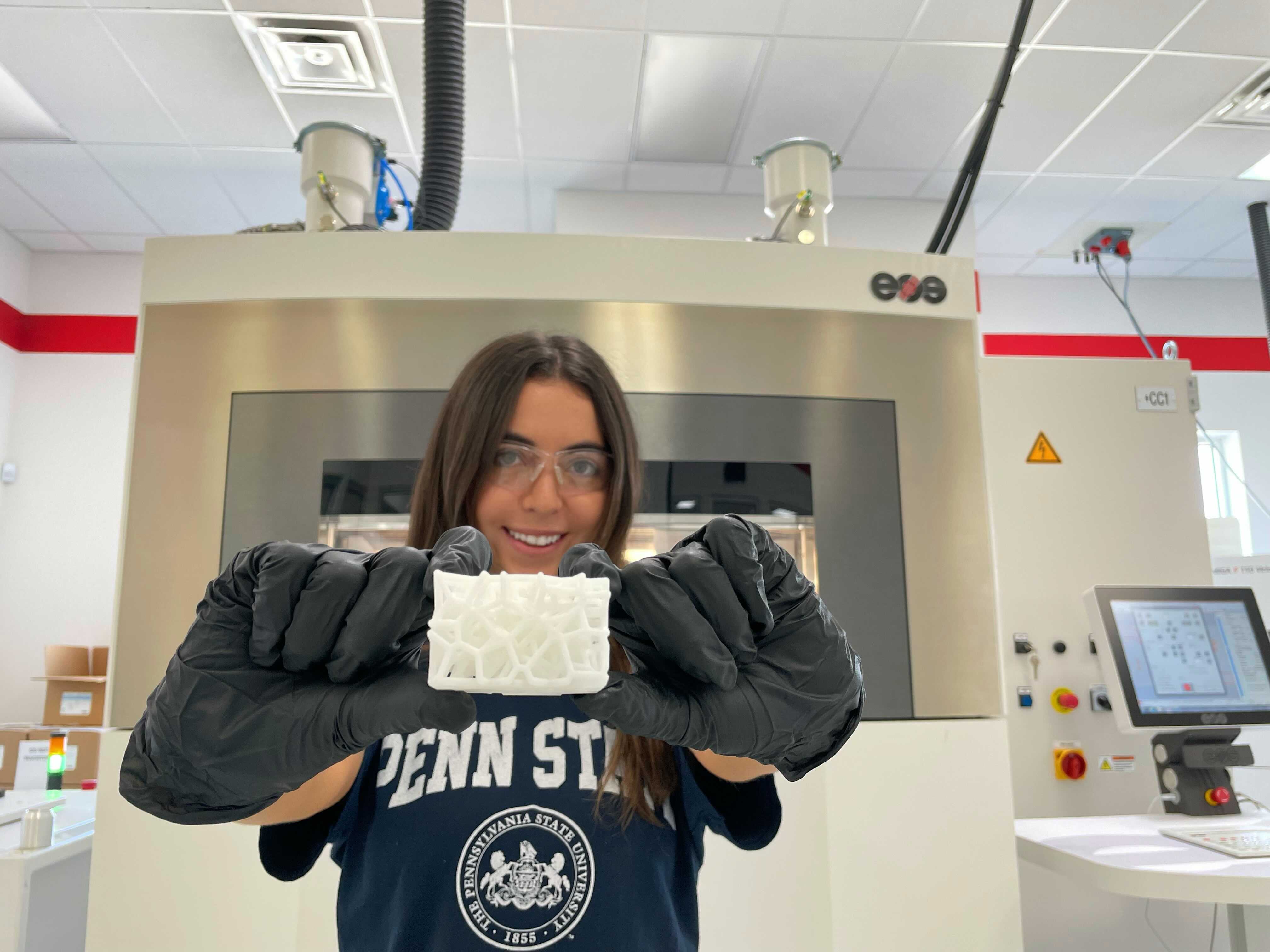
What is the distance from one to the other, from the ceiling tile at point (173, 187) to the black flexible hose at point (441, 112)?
6.51 feet

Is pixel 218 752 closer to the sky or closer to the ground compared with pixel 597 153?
closer to the ground

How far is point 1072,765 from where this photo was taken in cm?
207

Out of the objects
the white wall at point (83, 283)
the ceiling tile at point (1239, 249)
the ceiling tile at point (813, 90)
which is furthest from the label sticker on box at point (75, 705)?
the ceiling tile at point (1239, 249)

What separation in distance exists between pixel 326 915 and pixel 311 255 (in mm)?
1079

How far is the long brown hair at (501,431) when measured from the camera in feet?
3.51

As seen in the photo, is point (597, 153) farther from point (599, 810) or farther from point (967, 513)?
point (599, 810)

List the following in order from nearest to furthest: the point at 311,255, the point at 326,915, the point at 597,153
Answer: the point at 326,915 → the point at 311,255 → the point at 597,153

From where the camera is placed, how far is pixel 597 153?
3.34m

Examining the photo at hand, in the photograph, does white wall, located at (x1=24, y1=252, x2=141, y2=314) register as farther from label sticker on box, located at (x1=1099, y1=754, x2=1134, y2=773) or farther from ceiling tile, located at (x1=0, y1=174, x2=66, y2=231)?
label sticker on box, located at (x1=1099, y1=754, x2=1134, y2=773)

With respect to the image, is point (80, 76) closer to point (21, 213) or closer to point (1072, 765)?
point (21, 213)

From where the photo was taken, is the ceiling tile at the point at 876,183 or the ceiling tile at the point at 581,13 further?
the ceiling tile at the point at 876,183

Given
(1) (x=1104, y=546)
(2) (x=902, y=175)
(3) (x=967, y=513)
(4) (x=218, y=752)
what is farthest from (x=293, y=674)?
(2) (x=902, y=175)

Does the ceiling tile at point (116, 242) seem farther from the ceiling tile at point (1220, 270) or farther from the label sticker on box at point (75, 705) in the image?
the ceiling tile at point (1220, 270)

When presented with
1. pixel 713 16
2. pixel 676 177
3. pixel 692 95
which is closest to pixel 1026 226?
pixel 676 177
